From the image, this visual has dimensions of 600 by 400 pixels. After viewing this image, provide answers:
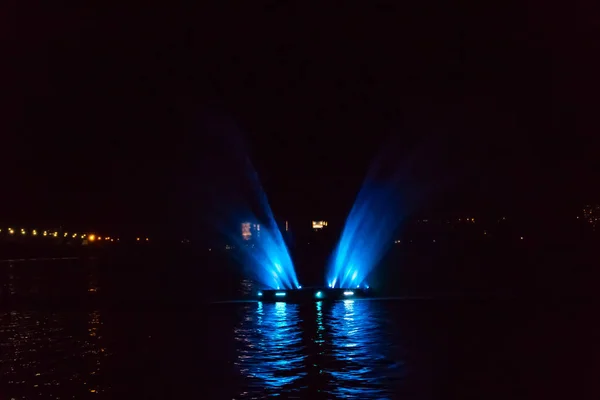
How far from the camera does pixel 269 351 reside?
14289 mm

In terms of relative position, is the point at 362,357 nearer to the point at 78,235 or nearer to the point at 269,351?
the point at 269,351

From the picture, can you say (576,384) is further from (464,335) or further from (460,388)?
(464,335)

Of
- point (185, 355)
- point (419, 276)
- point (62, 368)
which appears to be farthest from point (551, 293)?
point (62, 368)

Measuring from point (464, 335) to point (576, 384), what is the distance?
5.29 m

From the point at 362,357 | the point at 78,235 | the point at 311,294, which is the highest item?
the point at 78,235

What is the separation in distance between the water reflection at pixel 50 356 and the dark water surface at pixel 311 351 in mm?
35

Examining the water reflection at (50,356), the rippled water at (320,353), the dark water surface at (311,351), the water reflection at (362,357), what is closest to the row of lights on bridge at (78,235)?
the dark water surface at (311,351)

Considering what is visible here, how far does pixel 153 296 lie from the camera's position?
2909 cm

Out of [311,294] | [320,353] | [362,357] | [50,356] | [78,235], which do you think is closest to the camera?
[362,357]

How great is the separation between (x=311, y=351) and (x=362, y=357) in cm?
135

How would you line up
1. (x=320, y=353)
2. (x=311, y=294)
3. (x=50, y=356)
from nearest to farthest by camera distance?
(x=320, y=353)
(x=50, y=356)
(x=311, y=294)

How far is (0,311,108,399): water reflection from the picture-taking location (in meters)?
11.2

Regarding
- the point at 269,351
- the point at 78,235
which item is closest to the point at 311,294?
the point at 269,351

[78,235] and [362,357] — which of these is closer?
[362,357]
